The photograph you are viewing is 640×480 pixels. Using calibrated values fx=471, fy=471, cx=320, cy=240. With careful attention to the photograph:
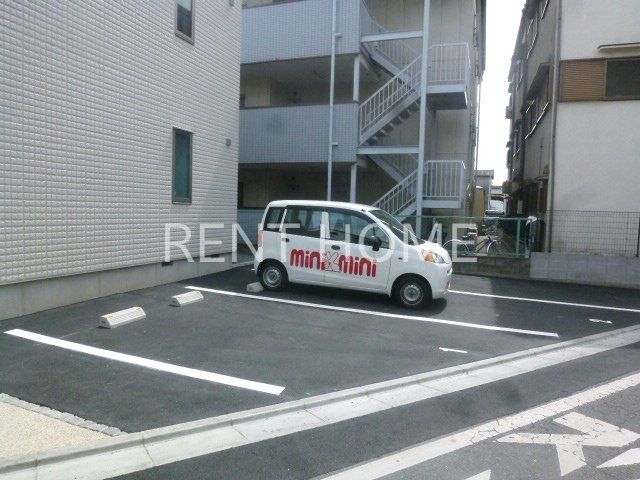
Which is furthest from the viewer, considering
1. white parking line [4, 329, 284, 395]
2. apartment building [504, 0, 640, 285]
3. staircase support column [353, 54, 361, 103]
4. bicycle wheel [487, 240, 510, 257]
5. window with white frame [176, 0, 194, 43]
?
staircase support column [353, 54, 361, 103]

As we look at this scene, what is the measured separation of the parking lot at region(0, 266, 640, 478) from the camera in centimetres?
411

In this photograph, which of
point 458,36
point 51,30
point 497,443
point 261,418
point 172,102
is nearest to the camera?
point 497,443

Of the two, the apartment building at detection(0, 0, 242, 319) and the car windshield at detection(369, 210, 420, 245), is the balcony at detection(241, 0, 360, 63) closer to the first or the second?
the apartment building at detection(0, 0, 242, 319)

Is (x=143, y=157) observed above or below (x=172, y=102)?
below

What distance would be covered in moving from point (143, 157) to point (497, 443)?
7174 millimetres

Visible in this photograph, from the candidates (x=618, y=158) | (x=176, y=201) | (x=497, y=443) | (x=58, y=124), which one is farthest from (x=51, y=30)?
(x=618, y=158)

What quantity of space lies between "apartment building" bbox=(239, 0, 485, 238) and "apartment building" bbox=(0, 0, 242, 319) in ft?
10.6

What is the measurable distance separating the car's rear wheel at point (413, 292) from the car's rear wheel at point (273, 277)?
216 cm

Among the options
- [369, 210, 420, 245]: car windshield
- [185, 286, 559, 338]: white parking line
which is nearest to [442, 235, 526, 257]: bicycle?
[369, 210, 420, 245]: car windshield

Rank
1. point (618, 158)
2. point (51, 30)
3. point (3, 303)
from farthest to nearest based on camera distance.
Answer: point (618, 158)
point (51, 30)
point (3, 303)

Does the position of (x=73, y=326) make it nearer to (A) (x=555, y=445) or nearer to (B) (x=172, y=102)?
(B) (x=172, y=102)

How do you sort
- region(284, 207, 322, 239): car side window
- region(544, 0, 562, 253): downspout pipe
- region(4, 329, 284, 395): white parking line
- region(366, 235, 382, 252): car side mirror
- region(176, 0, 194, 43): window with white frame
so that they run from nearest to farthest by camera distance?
region(4, 329, 284, 395): white parking line, region(366, 235, 382, 252): car side mirror, region(284, 207, 322, 239): car side window, region(176, 0, 194, 43): window with white frame, region(544, 0, 562, 253): downspout pipe

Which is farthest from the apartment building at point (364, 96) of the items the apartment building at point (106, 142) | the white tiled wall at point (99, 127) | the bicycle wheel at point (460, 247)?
the white tiled wall at point (99, 127)

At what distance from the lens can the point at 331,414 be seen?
3.96 meters
